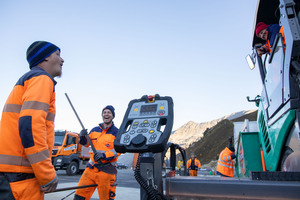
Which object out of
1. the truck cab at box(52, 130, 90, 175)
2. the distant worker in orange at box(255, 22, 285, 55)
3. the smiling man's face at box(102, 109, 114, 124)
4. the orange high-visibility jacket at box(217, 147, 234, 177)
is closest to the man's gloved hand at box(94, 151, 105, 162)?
the smiling man's face at box(102, 109, 114, 124)

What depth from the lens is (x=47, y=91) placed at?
1.79 meters

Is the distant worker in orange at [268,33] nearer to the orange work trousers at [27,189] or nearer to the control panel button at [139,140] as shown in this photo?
the control panel button at [139,140]

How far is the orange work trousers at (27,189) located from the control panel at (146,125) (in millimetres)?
652

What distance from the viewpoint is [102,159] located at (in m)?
3.40

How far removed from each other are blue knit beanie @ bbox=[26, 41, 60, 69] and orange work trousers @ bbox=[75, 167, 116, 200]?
76.4 inches

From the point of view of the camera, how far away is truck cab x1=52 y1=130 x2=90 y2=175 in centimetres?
1301

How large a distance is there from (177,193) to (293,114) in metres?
1.36

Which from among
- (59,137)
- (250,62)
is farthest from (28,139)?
(59,137)

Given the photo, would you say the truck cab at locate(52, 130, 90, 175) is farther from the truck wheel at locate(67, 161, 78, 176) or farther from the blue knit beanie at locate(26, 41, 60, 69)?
the blue knit beanie at locate(26, 41, 60, 69)

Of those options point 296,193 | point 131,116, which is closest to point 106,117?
point 131,116

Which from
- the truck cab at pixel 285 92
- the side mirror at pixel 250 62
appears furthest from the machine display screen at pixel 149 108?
the side mirror at pixel 250 62

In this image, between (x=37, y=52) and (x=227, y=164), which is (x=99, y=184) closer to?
(x=37, y=52)

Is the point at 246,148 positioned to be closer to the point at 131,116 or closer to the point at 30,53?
the point at 131,116

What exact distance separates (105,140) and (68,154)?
11.0 metres
